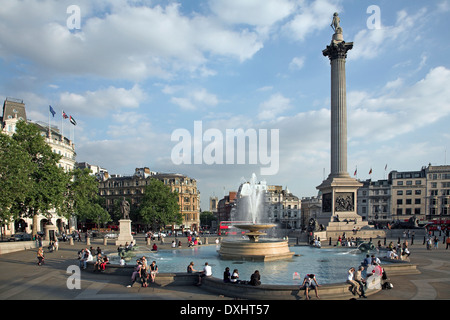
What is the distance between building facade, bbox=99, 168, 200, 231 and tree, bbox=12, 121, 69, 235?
5550 cm

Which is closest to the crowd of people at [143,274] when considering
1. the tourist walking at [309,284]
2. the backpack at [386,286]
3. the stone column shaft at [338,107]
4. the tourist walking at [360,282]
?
the tourist walking at [309,284]

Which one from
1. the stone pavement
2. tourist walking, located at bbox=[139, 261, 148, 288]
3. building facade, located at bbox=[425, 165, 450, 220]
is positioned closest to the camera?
the stone pavement

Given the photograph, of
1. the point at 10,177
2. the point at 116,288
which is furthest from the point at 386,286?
the point at 10,177

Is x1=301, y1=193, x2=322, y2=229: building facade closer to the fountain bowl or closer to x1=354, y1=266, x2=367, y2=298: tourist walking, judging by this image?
the fountain bowl

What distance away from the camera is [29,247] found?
36500 millimetres

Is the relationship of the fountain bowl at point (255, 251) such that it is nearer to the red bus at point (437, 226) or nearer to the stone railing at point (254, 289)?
the stone railing at point (254, 289)

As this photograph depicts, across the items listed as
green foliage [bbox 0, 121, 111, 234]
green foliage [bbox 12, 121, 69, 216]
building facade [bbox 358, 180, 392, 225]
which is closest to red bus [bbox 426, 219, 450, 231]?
Result: building facade [bbox 358, 180, 392, 225]

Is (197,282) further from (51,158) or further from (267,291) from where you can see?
(51,158)

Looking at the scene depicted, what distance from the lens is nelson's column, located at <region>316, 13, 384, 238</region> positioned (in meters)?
48.3

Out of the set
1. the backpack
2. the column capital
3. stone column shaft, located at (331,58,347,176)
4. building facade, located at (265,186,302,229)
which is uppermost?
the column capital

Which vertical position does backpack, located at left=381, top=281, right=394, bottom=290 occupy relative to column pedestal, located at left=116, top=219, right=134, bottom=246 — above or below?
above

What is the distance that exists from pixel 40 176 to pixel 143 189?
188 ft
